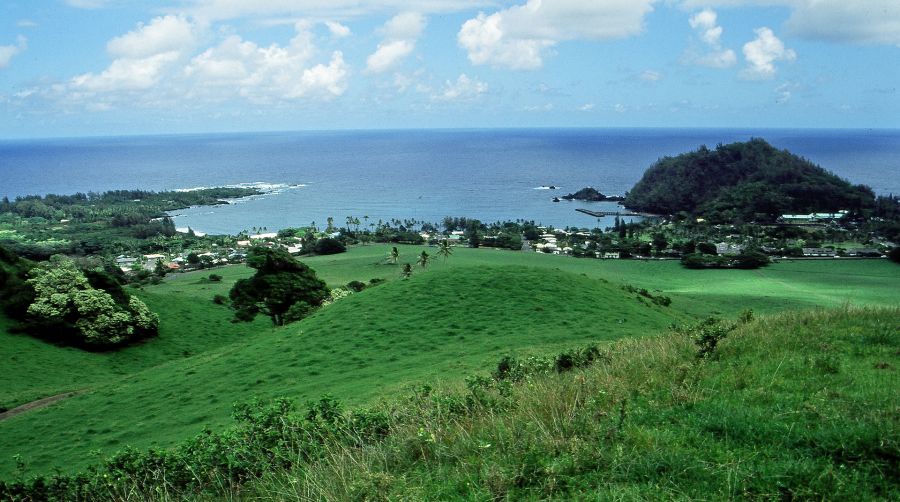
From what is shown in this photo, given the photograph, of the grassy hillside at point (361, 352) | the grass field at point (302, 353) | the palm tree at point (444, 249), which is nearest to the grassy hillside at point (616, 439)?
the grass field at point (302, 353)

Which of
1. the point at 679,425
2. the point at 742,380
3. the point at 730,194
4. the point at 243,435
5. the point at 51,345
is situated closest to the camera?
the point at 679,425

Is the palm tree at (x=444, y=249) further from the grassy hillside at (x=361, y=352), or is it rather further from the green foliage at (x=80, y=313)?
the green foliage at (x=80, y=313)

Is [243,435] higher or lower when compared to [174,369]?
higher

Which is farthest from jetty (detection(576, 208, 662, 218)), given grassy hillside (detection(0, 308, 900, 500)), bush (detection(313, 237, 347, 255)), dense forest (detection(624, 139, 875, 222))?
grassy hillside (detection(0, 308, 900, 500))

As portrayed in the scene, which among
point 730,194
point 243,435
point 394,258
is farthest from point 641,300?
point 730,194

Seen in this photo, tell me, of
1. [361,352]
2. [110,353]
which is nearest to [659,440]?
[361,352]

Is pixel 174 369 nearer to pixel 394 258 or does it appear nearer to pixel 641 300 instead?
pixel 641 300

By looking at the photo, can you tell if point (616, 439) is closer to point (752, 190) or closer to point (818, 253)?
point (818, 253)
